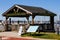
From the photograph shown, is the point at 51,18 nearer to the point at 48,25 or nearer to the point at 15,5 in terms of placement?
the point at 48,25

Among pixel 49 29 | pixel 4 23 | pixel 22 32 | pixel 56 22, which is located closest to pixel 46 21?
pixel 56 22

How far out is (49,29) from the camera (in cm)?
3294

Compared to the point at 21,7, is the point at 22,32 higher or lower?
lower

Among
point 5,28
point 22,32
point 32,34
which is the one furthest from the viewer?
point 5,28

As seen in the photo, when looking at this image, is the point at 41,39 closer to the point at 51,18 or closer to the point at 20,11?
the point at 20,11

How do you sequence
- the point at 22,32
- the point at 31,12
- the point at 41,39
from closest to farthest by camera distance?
1. the point at 41,39
2. the point at 22,32
3. the point at 31,12

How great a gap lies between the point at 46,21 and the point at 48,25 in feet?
11.0

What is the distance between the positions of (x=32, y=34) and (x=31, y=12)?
18.4 ft

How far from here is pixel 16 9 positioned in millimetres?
32125

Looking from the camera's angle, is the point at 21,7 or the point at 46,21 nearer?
the point at 21,7

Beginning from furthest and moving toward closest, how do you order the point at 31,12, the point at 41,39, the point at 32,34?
the point at 31,12 → the point at 32,34 → the point at 41,39

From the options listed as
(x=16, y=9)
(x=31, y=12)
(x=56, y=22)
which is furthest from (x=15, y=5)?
(x=56, y=22)

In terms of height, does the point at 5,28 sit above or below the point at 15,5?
below

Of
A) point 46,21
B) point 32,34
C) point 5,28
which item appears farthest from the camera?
point 46,21
